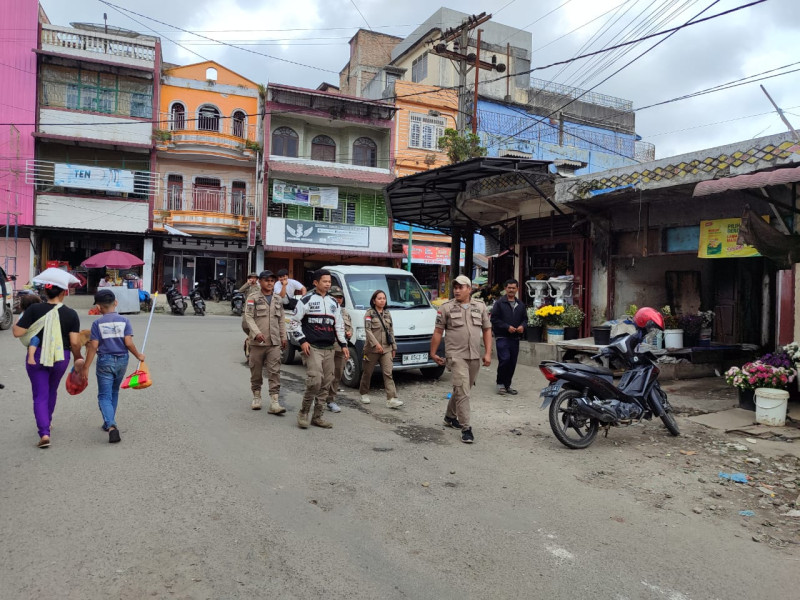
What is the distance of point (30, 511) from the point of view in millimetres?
3748

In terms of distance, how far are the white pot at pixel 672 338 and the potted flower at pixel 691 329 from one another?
0.12 metres

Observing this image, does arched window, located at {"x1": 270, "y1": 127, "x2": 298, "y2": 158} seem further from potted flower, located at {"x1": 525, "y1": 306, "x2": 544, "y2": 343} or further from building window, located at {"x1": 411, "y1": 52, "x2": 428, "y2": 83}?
potted flower, located at {"x1": 525, "y1": 306, "x2": 544, "y2": 343}

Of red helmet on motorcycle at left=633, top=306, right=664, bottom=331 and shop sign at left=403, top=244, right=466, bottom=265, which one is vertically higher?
shop sign at left=403, top=244, right=466, bottom=265

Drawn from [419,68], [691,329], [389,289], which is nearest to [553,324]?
[691,329]

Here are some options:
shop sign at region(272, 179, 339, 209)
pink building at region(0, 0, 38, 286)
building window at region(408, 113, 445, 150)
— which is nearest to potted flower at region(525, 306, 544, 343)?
shop sign at region(272, 179, 339, 209)

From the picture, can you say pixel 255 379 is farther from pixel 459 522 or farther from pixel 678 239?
pixel 678 239

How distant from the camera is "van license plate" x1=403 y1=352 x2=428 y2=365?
865cm

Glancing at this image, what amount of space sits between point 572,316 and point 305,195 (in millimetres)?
19275

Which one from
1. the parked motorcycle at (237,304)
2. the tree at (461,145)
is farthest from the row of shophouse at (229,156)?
the parked motorcycle at (237,304)

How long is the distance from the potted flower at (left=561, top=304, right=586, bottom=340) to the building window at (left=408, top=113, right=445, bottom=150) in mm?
20827

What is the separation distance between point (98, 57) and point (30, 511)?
27.0 metres

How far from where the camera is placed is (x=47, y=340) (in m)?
5.18

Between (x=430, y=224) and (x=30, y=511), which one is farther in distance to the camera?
(x=430, y=224)

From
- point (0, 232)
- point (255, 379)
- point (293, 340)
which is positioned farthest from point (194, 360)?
point (0, 232)
